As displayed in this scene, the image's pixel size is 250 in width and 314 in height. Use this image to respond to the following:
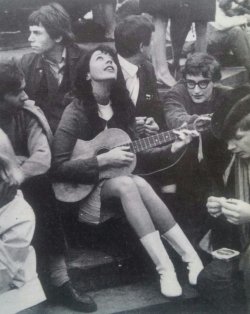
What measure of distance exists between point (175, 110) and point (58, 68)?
0.85 m

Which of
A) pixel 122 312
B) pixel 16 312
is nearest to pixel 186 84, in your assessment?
pixel 122 312

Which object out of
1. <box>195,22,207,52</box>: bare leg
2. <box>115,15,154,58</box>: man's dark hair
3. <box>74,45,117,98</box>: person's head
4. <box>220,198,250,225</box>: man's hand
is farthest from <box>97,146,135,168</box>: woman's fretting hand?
<box>195,22,207,52</box>: bare leg

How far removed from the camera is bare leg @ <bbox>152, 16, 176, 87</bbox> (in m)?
4.16

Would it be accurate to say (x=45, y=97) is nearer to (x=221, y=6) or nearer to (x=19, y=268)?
(x=19, y=268)

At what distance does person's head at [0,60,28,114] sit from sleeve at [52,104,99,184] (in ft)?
1.03

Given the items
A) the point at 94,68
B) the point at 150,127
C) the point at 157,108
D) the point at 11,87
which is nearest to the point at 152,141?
the point at 150,127

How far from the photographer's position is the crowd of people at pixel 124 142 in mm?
3793

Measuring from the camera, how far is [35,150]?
381 cm

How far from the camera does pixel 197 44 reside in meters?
4.27

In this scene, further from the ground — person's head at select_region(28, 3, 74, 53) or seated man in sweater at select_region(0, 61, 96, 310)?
person's head at select_region(28, 3, 74, 53)

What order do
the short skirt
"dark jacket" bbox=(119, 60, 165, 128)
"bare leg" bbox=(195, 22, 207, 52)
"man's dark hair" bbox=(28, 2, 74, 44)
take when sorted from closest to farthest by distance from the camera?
"man's dark hair" bbox=(28, 2, 74, 44), the short skirt, "dark jacket" bbox=(119, 60, 165, 128), "bare leg" bbox=(195, 22, 207, 52)

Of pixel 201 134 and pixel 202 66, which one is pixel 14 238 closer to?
pixel 201 134

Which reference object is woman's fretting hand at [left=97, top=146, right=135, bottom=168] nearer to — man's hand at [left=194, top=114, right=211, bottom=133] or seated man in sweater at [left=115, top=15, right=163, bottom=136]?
seated man in sweater at [left=115, top=15, right=163, bottom=136]

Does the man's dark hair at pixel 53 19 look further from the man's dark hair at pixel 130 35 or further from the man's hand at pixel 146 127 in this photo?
the man's hand at pixel 146 127
